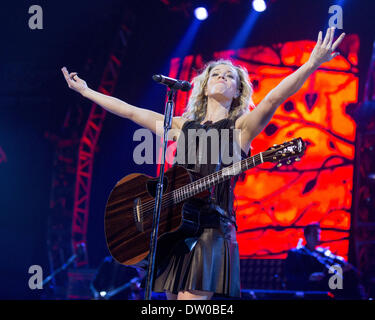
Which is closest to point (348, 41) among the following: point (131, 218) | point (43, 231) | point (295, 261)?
point (295, 261)

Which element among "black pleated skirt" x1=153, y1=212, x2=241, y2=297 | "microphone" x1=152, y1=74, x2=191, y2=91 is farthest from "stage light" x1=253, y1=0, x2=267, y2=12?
"black pleated skirt" x1=153, y1=212, x2=241, y2=297

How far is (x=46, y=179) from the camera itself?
9.23 metres

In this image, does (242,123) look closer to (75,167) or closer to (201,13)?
(201,13)

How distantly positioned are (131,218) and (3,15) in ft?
24.9

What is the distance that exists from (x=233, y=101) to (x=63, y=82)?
6.54m

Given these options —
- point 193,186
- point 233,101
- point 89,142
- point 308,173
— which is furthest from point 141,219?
point 89,142

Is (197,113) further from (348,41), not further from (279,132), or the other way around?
(348,41)

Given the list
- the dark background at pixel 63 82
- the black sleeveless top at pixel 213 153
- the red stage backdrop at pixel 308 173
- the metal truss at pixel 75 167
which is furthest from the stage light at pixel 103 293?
the black sleeveless top at pixel 213 153

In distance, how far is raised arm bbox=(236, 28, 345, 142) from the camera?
2535 mm

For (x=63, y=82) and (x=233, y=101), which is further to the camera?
(x=63, y=82)

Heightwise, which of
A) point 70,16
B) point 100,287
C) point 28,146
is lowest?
point 100,287

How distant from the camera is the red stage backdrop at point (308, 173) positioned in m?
7.22

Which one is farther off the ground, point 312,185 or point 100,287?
point 312,185

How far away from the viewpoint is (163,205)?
9.09 ft
